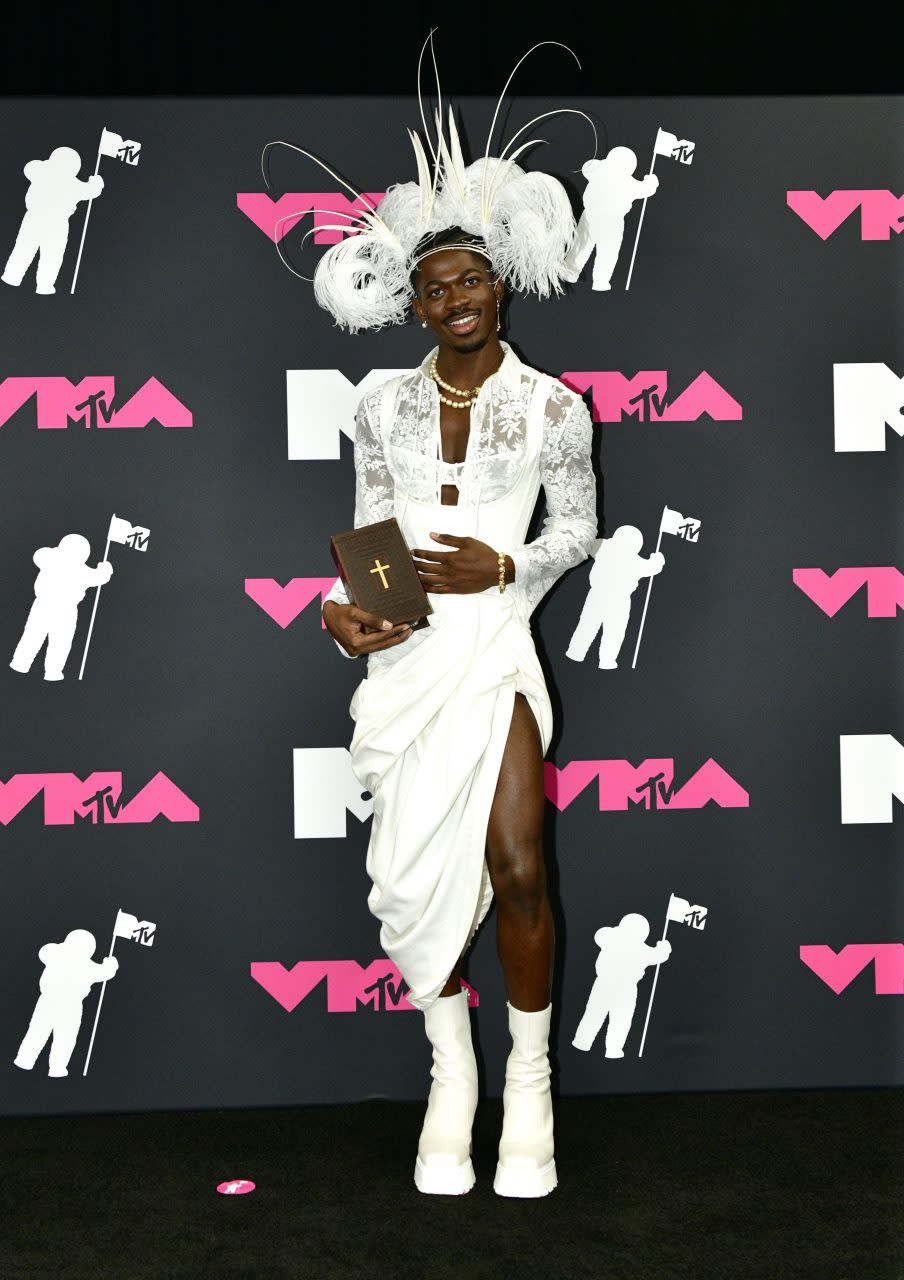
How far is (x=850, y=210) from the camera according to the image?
3014 mm

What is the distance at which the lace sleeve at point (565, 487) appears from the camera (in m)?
2.59

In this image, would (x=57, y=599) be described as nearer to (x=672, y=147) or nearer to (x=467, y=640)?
(x=467, y=640)

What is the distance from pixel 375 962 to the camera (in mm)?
3064

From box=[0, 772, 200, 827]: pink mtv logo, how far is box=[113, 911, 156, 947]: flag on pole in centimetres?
22

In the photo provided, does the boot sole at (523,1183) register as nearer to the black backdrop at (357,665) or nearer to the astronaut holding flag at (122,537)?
the black backdrop at (357,665)

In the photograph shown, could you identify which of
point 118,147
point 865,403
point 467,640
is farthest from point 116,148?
point 865,403

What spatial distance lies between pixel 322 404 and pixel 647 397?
75cm

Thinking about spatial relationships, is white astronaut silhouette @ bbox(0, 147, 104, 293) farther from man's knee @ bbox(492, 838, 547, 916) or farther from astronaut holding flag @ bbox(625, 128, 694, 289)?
man's knee @ bbox(492, 838, 547, 916)

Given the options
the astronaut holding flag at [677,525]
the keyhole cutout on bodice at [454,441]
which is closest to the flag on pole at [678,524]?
the astronaut holding flag at [677,525]

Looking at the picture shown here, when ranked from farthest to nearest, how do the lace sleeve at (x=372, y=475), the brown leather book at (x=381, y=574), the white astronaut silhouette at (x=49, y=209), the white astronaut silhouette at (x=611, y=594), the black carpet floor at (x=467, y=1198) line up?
the white astronaut silhouette at (x=611, y=594)
the white astronaut silhouette at (x=49, y=209)
the lace sleeve at (x=372, y=475)
the brown leather book at (x=381, y=574)
the black carpet floor at (x=467, y=1198)

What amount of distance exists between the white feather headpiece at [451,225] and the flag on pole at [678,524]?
2.12 ft

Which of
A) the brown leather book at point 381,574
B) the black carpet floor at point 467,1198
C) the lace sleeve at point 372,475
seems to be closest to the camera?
the black carpet floor at point 467,1198

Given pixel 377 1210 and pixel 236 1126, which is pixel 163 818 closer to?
pixel 236 1126

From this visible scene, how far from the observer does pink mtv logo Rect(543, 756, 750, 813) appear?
10.0 feet
